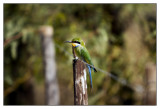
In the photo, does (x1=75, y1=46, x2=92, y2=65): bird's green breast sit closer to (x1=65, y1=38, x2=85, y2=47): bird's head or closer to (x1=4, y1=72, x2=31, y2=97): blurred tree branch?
(x1=65, y1=38, x2=85, y2=47): bird's head

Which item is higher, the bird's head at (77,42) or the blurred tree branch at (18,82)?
the bird's head at (77,42)

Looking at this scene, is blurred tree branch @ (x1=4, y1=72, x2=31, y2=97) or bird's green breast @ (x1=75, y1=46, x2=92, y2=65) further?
blurred tree branch @ (x1=4, y1=72, x2=31, y2=97)

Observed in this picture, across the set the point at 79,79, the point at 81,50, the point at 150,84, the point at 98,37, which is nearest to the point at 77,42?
the point at 81,50

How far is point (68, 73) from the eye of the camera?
2605 mm

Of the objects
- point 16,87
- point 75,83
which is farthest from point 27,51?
point 75,83

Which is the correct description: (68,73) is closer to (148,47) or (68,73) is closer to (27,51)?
(27,51)

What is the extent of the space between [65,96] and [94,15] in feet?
4.81

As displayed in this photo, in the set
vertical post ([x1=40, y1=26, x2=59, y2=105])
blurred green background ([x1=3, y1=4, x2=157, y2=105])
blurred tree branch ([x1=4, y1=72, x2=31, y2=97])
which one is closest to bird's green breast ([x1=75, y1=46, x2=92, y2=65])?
vertical post ([x1=40, y1=26, x2=59, y2=105])

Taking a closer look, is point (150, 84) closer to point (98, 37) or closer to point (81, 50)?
point (98, 37)

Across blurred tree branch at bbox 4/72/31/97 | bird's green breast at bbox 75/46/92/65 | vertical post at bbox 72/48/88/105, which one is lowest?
blurred tree branch at bbox 4/72/31/97

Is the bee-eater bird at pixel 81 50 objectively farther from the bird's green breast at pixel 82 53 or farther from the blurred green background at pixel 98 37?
the blurred green background at pixel 98 37

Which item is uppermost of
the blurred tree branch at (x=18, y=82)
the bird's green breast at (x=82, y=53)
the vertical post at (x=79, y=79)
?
the bird's green breast at (x=82, y=53)

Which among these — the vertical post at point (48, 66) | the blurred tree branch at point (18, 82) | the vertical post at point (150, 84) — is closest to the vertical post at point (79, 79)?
the vertical post at point (48, 66)

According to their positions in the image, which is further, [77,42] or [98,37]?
[98,37]
